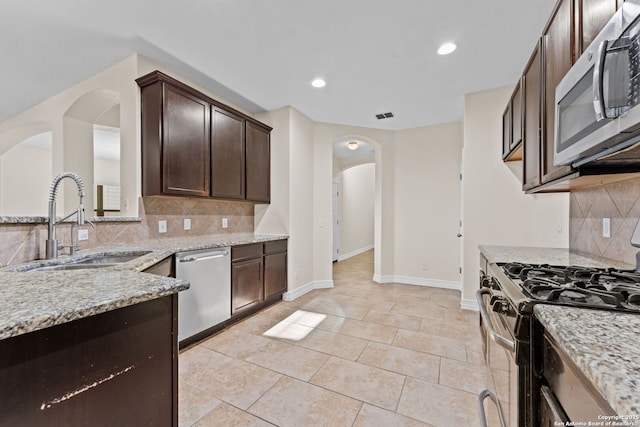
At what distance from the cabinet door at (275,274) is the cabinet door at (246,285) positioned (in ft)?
0.31

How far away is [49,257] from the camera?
1.63 metres

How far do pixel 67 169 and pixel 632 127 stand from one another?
439 centimetres

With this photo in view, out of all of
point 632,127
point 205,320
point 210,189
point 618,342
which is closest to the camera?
point 618,342

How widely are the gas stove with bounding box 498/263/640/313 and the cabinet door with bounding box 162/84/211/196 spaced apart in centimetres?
262

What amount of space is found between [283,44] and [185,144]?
1.30 m

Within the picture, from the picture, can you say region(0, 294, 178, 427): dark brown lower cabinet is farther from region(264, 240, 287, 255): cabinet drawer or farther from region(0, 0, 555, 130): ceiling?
region(264, 240, 287, 255): cabinet drawer

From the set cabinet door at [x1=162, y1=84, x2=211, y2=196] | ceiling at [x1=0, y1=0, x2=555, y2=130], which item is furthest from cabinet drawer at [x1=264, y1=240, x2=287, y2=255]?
ceiling at [x1=0, y1=0, x2=555, y2=130]

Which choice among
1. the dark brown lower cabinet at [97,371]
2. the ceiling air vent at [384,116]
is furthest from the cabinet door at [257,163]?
the dark brown lower cabinet at [97,371]

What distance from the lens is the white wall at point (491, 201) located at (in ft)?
9.70

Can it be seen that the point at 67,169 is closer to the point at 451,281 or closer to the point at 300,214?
the point at 300,214

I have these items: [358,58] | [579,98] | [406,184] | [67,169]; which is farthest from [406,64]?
[67,169]

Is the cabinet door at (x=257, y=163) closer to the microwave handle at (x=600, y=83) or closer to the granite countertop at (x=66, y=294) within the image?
the granite countertop at (x=66, y=294)

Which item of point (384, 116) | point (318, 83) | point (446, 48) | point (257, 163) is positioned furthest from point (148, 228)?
point (384, 116)

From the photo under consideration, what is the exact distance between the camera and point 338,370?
2.01 m
